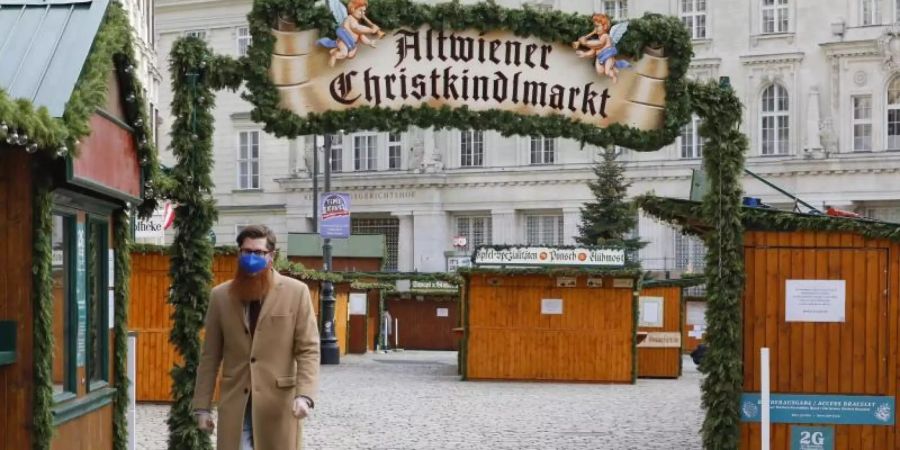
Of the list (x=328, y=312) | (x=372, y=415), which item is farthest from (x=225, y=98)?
(x=372, y=415)

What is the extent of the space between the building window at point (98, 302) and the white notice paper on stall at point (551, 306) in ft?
60.1

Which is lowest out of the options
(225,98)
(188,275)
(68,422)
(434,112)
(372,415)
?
(372,415)

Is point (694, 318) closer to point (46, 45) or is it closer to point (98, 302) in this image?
point (98, 302)

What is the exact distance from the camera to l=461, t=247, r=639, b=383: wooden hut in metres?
28.3

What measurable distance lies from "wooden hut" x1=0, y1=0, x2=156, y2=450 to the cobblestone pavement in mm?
4723

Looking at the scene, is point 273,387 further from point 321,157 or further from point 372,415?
point 321,157

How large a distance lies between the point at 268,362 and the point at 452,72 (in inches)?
159

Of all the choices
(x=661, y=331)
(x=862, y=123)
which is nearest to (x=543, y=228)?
(x=862, y=123)

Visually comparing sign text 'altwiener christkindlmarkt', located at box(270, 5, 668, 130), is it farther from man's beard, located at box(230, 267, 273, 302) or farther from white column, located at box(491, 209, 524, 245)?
white column, located at box(491, 209, 524, 245)

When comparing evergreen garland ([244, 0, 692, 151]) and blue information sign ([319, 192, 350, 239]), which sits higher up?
evergreen garland ([244, 0, 692, 151])

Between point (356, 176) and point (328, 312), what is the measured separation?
31802mm

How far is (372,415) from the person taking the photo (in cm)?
2019

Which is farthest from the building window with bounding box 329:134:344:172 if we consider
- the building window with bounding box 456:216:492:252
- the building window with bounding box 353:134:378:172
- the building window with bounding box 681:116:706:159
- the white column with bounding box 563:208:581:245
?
the building window with bounding box 681:116:706:159

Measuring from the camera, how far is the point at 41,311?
8695 millimetres
